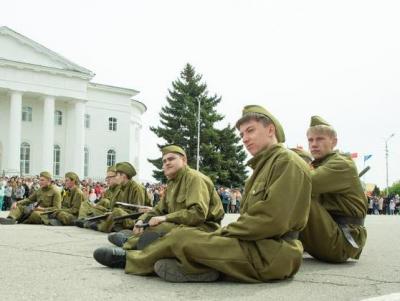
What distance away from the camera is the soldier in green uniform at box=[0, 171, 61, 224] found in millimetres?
14734

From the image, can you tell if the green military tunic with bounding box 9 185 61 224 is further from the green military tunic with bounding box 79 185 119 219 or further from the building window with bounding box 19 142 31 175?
the building window with bounding box 19 142 31 175

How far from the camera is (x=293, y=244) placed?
199 inches

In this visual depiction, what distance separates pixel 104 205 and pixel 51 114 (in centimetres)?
4012

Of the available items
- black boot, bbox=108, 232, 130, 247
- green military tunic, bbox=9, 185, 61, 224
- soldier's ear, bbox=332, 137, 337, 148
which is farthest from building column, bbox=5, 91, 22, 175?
soldier's ear, bbox=332, 137, 337, 148

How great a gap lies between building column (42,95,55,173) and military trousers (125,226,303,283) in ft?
156

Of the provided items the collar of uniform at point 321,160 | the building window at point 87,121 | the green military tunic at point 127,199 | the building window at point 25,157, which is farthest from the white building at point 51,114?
the collar of uniform at point 321,160

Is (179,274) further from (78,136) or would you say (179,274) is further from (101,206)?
(78,136)

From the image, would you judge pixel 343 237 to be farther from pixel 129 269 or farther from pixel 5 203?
pixel 5 203

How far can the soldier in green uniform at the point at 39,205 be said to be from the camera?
14.7m

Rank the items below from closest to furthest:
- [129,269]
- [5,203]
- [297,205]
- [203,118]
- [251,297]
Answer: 1. [251,297]
2. [297,205]
3. [129,269]
4. [5,203]
5. [203,118]

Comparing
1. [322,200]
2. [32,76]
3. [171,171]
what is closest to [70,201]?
[171,171]

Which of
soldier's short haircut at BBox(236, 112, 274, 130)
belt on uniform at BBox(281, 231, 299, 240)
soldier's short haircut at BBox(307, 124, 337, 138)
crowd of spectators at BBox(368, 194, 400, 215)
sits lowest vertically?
crowd of spectators at BBox(368, 194, 400, 215)

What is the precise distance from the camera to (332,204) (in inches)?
260

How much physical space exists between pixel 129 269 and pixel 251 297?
157 centimetres
